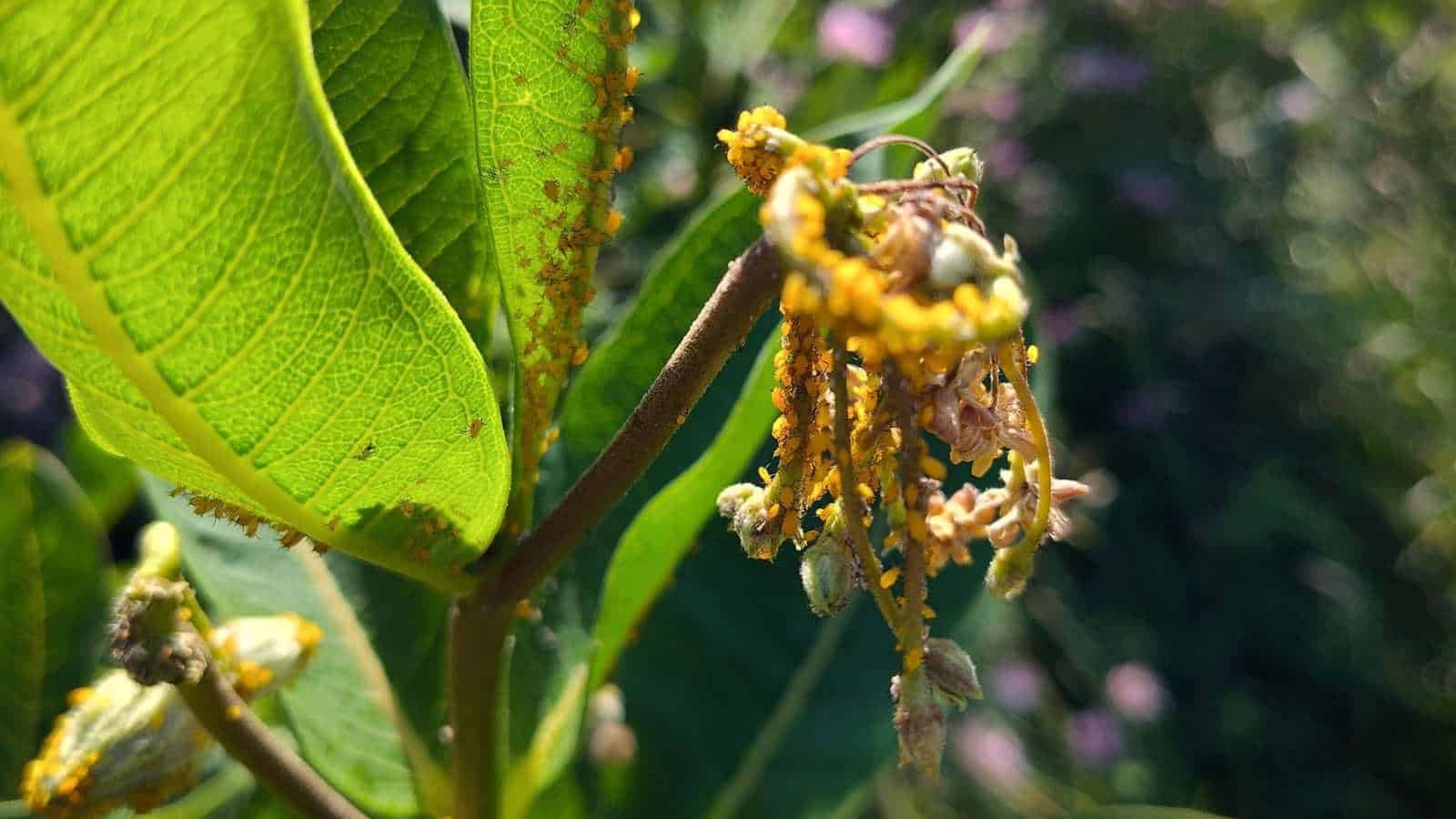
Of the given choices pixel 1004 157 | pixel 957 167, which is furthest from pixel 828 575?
pixel 1004 157

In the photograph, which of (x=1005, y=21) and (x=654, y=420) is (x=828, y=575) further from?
(x=1005, y=21)

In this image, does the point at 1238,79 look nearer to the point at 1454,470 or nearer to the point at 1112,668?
the point at 1454,470

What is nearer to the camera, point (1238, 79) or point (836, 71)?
point (836, 71)

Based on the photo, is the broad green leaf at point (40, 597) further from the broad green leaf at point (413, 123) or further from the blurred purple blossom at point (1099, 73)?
the blurred purple blossom at point (1099, 73)

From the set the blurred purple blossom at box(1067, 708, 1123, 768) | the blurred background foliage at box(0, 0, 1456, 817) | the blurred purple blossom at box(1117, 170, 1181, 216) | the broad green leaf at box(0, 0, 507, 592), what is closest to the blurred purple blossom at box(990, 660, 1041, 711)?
the blurred background foliage at box(0, 0, 1456, 817)

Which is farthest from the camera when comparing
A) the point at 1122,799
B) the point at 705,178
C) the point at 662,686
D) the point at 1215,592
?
the point at 1215,592

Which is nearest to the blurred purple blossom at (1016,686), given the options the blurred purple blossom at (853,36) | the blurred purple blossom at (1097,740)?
the blurred purple blossom at (1097,740)

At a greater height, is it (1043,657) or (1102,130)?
(1102,130)

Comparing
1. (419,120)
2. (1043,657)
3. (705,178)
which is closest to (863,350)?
(419,120)
